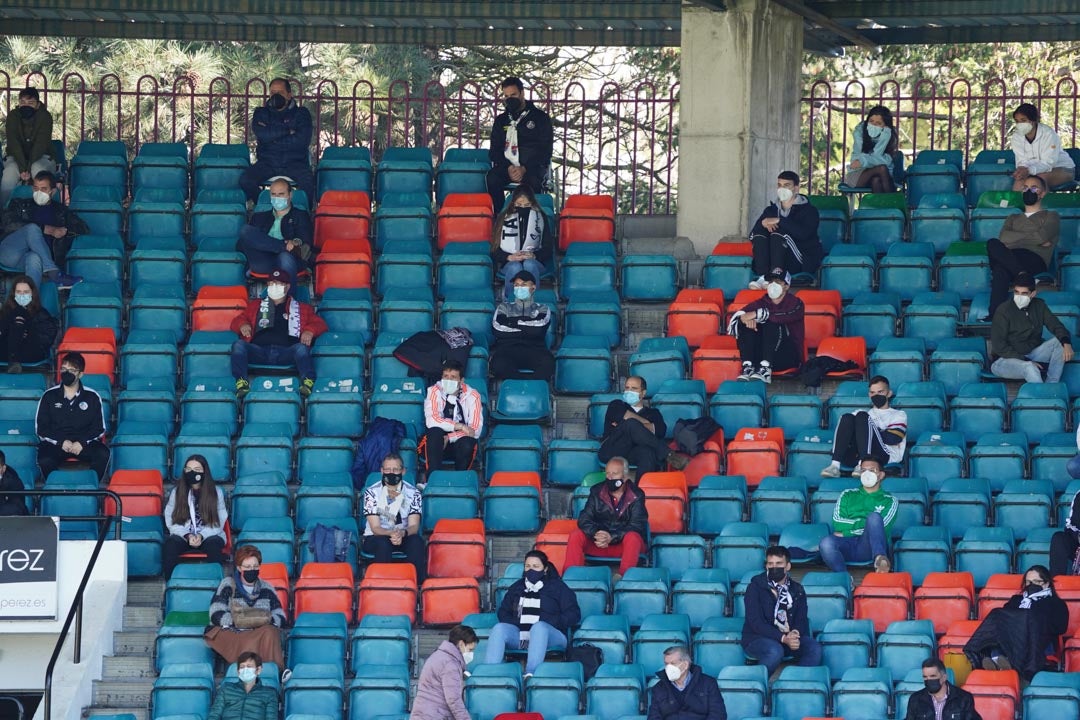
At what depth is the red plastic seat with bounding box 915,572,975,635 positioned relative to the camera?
15570 mm

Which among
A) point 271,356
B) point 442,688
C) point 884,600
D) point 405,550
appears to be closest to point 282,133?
point 271,356

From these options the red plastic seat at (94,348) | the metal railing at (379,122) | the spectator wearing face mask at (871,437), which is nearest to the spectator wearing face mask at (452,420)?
the spectator wearing face mask at (871,437)

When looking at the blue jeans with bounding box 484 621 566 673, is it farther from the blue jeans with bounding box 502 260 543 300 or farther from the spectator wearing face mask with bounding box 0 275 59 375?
the spectator wearing face mask with bounding box 0 275 59 375

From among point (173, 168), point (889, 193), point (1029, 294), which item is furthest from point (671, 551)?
point (173, 168)

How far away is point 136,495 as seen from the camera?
16.9m

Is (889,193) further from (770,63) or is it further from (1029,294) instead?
(1029,294)

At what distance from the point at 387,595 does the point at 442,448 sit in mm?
1748

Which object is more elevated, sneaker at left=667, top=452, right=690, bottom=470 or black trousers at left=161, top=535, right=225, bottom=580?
sneaker at left=667, top=452, right=690, bottom=470

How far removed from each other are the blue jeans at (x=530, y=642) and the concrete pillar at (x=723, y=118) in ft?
20.0

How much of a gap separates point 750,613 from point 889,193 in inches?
267

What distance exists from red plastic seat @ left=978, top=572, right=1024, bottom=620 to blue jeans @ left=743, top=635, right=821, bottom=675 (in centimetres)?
124

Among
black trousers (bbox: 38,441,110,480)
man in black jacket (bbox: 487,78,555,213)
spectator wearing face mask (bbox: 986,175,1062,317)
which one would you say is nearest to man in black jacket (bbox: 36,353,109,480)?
black trousers (bbox: 38,441,110,480)

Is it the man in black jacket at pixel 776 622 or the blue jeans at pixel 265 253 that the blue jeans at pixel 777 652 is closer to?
the man in black jacket at pixel 776 622

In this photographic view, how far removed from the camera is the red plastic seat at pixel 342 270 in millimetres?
19688
